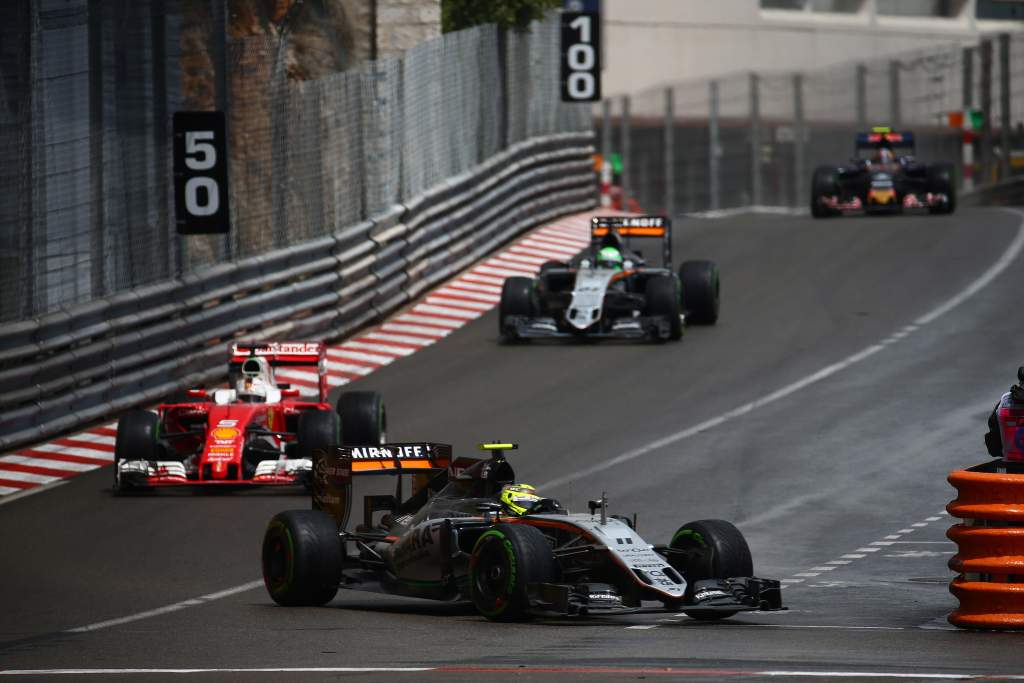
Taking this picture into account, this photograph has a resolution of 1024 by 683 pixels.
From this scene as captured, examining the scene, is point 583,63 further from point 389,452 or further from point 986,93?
point 389,452

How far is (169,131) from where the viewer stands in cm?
2281

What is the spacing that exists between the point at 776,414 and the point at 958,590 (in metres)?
8.96

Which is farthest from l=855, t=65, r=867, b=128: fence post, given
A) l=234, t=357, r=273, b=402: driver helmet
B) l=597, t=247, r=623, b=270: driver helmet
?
l=234, t=357, r=273, b=402: driver helmet

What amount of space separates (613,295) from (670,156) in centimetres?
1976

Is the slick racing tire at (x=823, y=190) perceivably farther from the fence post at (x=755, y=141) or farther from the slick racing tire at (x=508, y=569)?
the slick racing tire at (x=508, y=569)

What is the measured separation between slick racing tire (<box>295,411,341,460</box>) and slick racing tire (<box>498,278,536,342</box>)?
7338mm

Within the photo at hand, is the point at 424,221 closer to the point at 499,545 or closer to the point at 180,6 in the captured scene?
the point at 180,6

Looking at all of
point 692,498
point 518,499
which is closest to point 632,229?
point 692,498

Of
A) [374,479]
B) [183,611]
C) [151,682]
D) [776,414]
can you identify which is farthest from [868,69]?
[151,682]

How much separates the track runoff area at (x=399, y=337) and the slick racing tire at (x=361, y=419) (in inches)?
97.2

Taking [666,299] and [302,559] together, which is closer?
[302,559]

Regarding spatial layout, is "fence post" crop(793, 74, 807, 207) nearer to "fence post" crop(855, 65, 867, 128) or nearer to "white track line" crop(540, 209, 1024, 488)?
"fence post" crop(855, 65, 867, 128)

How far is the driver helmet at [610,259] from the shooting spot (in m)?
24.8

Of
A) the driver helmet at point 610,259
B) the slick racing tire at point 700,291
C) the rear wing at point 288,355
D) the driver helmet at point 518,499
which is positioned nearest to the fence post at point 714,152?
the slick racing tire at point 700,291
